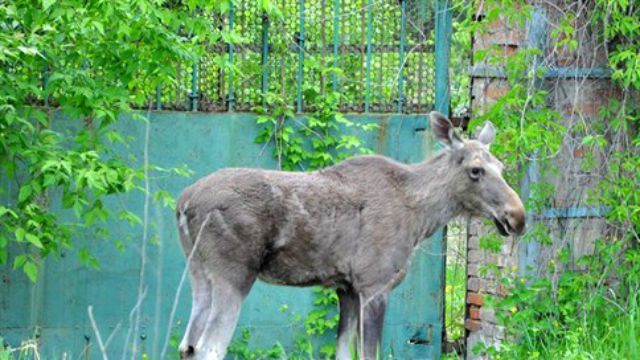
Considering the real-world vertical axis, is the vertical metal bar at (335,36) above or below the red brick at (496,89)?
above

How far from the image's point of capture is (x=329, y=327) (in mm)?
9438

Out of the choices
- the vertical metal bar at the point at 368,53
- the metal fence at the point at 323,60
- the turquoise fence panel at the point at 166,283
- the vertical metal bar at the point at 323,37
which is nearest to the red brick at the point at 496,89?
the metal fence at the point at 323,60

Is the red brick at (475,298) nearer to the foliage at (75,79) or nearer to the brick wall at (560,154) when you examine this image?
the brick wall at (560,154)

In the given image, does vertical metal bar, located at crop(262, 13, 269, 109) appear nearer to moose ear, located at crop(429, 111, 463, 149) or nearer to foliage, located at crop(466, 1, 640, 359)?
foliage, located at crop(466, 1, 640, 359)

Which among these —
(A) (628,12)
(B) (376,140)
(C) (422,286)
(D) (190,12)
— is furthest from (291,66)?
(A) (628,12)

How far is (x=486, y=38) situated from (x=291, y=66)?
1.72 m

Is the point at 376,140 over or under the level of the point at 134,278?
over

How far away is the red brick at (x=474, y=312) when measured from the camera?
9.65m

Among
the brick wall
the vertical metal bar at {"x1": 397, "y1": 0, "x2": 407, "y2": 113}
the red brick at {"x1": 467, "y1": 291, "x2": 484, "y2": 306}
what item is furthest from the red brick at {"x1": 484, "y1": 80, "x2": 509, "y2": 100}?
the red brick at {"x1": 467, "y1": 291, "x2": 484, "y2": 306}

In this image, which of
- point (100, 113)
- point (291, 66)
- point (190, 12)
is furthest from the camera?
point (291, 66)

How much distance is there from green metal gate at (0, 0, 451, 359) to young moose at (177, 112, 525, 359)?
1.42 metres

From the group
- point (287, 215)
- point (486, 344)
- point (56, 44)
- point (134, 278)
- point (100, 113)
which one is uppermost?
point (56, 44)

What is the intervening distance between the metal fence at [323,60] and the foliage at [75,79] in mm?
1190

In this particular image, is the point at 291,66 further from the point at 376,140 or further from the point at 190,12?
the point at 190,12
